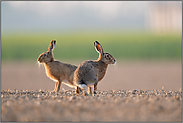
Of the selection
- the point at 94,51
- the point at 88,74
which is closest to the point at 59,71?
the point at 88,74

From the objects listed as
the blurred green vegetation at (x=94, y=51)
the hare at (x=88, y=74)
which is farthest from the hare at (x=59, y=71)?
the blurred green vegetation at (x=94, y=51)

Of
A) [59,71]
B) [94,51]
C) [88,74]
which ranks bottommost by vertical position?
[88,74]

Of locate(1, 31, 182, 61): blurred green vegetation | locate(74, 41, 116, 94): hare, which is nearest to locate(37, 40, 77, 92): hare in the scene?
locate(74, 41, 116, 94): hare

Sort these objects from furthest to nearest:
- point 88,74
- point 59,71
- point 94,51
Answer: point 94,51, point 59,71, point 88,74

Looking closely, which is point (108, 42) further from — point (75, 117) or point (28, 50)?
point (75, 117)

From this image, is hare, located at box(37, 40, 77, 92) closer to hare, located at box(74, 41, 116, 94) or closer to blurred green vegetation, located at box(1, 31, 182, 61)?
hare, located at box(74, 41, 116, 94)

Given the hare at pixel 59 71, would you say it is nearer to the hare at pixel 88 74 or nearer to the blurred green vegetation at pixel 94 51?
the hare at pixel 88 74

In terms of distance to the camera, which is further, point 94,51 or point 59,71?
→ point 94,51

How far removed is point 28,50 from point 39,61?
94.9 ft

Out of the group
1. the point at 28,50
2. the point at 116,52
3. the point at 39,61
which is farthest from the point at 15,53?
the point at 39,61

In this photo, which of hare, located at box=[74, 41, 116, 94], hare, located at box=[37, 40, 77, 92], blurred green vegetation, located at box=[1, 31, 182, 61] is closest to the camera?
hare, located at box=[74, 41, 116, 94]

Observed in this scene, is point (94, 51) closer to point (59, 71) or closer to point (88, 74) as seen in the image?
point (59, 71)

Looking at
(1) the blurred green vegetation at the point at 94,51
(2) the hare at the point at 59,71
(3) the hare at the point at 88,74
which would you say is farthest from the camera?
(1) the blurred green vegetation at the point at 94,51

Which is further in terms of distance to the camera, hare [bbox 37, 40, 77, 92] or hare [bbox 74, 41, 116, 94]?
hare [bbox 37, 40, 77, 92]
